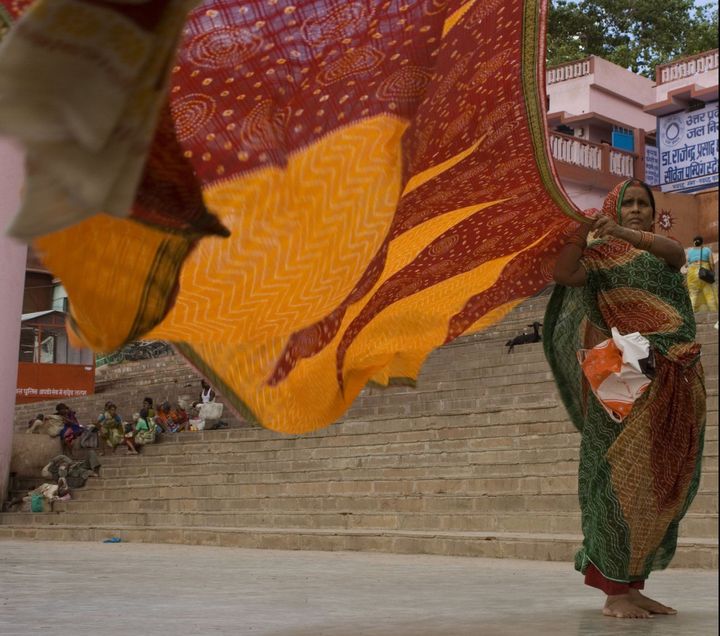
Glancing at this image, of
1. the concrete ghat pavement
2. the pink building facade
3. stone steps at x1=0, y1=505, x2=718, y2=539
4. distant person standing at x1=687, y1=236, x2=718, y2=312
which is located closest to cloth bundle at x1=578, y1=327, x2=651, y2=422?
the concrete ghat pavement

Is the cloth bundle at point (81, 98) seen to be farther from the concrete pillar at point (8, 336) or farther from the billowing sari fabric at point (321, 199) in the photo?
the concrete pillar at point (8, 336)

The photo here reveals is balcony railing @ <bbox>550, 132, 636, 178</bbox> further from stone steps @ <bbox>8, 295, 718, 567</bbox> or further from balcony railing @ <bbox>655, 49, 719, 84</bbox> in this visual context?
stone steps @ <bbox>8, 295, 718, 567</bbox>

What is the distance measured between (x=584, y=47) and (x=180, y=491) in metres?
18.1

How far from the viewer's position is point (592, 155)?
21609 mm

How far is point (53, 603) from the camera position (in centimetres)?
499

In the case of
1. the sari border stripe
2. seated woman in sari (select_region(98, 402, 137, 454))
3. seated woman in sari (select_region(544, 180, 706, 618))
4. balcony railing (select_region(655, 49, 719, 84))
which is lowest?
seated woman in sari (select_region(98, 402, 137, 454))

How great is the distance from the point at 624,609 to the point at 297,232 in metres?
2.07

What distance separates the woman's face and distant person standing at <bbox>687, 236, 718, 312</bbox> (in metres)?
8.39

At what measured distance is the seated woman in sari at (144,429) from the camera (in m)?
15.1

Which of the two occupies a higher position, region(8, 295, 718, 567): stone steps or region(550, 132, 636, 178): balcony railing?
region(550, 132, 636, 178): balcony railing

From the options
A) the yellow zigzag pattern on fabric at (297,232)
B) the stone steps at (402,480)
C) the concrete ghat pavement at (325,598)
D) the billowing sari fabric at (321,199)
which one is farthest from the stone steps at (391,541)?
the yellow zigzag pattern on fabric at (297,232)

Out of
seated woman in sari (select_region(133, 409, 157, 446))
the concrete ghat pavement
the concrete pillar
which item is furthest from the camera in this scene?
seated woman in sari (select_region(133, 409, 157, 446))

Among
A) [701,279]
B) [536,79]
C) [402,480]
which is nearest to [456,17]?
[536,79]

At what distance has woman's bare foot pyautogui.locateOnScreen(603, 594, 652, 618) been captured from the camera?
407 centimetres
